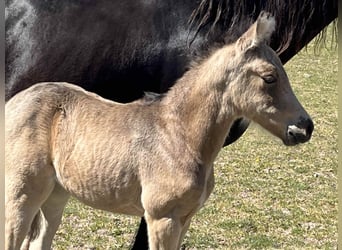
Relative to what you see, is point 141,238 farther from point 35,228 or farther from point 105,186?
point 105,186

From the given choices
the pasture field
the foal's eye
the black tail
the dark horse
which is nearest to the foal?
the foal's eye

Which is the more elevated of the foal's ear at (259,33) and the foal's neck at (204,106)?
the foal's ear at (259,33)

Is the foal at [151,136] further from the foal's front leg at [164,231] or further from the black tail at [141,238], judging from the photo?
the black tail at [141,238]

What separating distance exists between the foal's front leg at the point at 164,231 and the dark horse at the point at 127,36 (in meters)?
0.60

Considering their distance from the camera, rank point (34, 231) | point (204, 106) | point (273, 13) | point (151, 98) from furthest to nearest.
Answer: point (273, 13), point (34, 231), point (151, 98), point (204, 106)

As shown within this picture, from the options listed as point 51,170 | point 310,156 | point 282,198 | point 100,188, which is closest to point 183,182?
point 100,188

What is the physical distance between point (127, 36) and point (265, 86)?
2.70 ft

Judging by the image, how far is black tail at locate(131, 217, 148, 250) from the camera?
9.44 feet

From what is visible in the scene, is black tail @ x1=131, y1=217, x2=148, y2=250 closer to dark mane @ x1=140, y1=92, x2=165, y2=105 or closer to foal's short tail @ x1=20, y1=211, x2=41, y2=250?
foal's short tail @ x1=20, y1=211, x2=41, y2=250

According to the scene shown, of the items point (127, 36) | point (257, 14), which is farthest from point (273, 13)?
point (127, 36)

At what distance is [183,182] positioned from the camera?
2051 mm

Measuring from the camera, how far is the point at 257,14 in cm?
256

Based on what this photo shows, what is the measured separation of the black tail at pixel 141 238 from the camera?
2877 millimetres

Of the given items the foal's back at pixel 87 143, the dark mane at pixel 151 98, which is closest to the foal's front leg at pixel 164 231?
the foal's back at pixel 87 143
